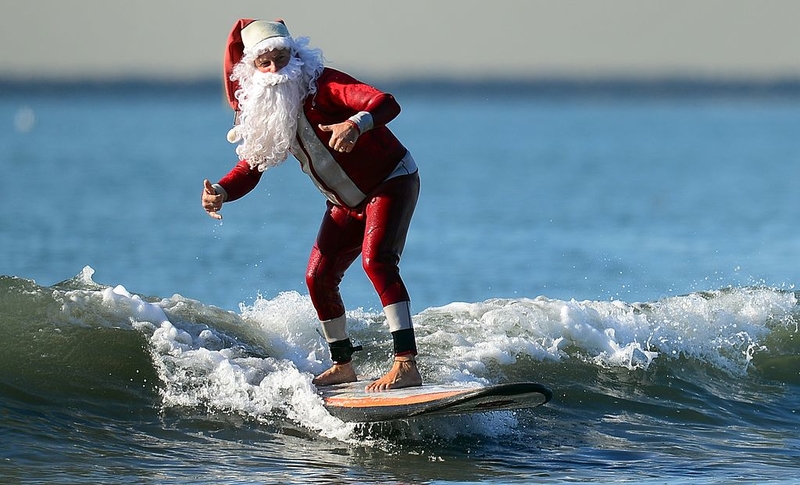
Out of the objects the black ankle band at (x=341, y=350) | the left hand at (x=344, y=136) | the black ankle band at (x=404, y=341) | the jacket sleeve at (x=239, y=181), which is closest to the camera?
the left hand at (x=344, y=136)

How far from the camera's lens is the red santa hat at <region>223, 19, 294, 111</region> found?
21.9 ft

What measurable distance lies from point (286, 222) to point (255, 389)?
1632 centimetres

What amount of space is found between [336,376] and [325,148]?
4.95 feet

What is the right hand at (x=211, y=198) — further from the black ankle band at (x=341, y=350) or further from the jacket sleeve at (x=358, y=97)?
the black ankle band at (x=341, y=350)

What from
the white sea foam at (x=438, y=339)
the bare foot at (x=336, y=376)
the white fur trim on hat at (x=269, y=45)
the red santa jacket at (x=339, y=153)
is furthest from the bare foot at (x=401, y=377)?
the white fur trim on hat at (x=269, y=45)

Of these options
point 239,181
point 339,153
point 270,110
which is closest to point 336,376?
point 239,181

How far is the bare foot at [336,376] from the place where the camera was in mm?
7336

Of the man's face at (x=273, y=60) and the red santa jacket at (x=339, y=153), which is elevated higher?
the man's face at (x=273, y=60)

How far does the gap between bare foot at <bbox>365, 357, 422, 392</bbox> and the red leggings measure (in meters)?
0.38

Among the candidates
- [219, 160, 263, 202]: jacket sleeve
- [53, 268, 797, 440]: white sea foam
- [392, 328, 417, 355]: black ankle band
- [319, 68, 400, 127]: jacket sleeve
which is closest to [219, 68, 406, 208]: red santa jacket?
[319, 68, 400, 127]: jacket sleeve

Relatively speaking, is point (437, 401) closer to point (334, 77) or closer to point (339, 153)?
point (339, 153)

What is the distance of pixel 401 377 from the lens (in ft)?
22.2

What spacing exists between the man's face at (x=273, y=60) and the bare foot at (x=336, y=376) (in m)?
1.88

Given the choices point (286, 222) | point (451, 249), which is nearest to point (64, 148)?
point (286, 222)
